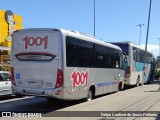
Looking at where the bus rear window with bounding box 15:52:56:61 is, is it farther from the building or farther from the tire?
the building

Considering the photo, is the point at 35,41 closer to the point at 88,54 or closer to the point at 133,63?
the point at 88,54

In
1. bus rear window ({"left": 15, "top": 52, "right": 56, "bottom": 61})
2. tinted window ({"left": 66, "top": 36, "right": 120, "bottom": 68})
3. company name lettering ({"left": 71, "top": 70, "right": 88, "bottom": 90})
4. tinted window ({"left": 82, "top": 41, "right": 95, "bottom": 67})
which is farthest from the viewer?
tinted window ({"left": 82, "top": 41, "right": 95, "bottom": 67})

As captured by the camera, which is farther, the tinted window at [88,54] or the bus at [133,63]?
the bus at [133,63]

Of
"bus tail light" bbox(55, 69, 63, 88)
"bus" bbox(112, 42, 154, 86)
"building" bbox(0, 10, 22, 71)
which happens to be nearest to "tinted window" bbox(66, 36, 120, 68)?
"bus tail light" bbox(55, 69, 63, 88)

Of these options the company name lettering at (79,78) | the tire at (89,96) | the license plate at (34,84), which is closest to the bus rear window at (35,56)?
the license plate at (34,84)

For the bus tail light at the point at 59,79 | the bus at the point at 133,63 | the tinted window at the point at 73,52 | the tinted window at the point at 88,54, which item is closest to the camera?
the bus tail light at the point at 59,79

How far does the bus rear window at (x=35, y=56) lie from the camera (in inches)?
499

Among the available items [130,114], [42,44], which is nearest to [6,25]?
[42,44]

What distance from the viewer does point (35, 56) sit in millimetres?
12914

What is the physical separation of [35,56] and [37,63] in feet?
0.92

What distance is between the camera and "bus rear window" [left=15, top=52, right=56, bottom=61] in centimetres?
1267

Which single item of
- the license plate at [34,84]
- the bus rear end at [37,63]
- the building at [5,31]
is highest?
the building at [5,31]

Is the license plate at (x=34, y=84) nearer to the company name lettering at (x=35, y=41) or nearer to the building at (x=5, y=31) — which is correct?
the company name lettering at (x=35, y=41)

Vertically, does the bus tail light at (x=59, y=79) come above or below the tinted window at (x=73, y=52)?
below
